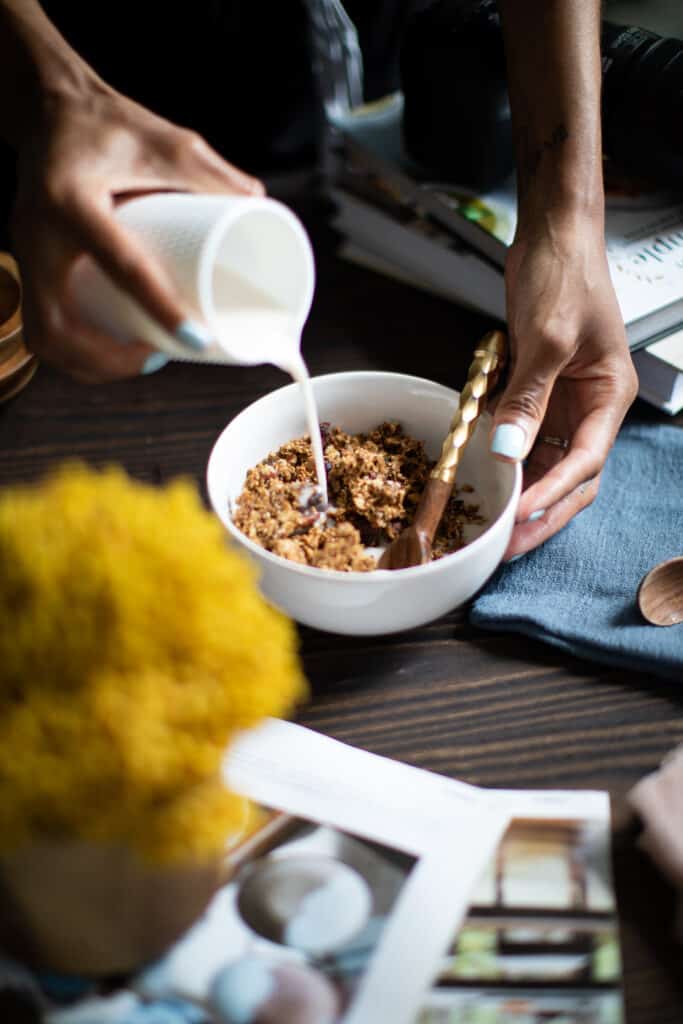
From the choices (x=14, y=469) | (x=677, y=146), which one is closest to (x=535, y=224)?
(x=677, y=146)

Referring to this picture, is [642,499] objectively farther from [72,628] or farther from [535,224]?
[72,628]

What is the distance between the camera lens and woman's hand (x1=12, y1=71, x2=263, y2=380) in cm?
64

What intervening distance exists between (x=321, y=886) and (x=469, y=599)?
0.29 metres

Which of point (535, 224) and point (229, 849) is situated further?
point (535, 224)

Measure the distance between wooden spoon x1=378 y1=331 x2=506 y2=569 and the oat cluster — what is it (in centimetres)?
2

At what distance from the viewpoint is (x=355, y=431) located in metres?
0.86

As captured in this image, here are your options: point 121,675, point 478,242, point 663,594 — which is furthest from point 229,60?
point 121,675

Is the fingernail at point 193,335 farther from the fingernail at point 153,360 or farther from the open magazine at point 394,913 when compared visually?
the open magazine at point 394,913

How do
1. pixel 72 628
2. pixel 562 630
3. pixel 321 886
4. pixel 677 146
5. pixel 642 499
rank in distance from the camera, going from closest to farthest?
1. pixel 72 628
2. pixel 321 886
3. pixel 562 630
4. pixel 642 499
5. pixel 677 146

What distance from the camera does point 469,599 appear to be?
0.77m

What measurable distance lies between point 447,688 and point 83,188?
1.52 ft

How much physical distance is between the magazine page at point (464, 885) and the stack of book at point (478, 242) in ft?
1.70

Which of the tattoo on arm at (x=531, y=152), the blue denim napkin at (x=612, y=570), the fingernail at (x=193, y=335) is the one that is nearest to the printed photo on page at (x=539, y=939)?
the blue denim napkin at (x=612, y=570)

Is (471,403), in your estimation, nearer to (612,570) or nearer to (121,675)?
(612,570)
